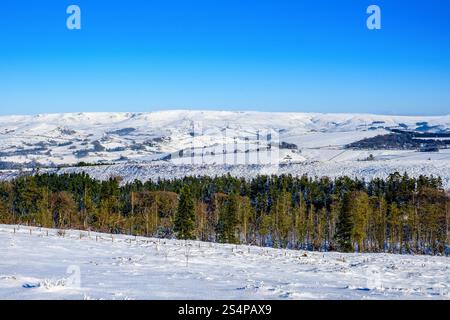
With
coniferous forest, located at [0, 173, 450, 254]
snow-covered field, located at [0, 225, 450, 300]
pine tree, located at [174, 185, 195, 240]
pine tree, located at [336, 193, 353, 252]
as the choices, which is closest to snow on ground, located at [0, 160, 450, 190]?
coniferous forest, located at [0, 173, 450, 254]

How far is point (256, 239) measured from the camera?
276ft

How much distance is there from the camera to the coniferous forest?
220ft

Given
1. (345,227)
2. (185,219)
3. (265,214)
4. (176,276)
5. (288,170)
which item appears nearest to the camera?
(176,276)

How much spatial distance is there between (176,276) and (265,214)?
64.9 metres

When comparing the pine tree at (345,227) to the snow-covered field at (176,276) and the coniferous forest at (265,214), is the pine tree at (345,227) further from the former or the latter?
the snow-covered field at (176,276)

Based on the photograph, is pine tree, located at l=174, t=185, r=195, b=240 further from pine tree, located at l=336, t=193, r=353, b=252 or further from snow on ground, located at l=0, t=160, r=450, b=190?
snow on ground, located at l=0, t=160, r=450, b=190

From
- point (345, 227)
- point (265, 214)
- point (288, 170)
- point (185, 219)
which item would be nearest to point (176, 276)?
point (345, 227)

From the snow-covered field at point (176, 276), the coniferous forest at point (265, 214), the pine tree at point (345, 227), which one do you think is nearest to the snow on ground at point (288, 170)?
the coniferous forest at point (265, 214)

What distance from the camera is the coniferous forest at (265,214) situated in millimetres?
67000

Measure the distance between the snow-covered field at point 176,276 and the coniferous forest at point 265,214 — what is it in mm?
32050

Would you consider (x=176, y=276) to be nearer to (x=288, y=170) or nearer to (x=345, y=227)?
(x=345, y=227)

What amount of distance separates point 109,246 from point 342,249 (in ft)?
129

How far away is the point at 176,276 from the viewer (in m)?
17.9
